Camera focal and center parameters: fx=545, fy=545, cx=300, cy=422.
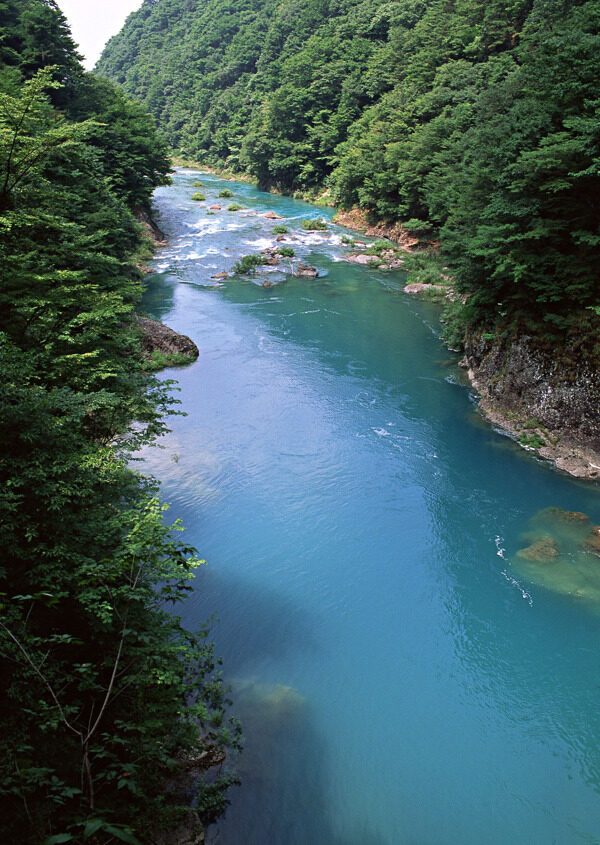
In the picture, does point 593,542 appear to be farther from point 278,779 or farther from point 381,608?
point 278,779

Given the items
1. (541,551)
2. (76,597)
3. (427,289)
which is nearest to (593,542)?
(541,551)

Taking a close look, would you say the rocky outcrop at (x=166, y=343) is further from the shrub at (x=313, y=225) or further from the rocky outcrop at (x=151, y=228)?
the shrub at (x=313, y=225)

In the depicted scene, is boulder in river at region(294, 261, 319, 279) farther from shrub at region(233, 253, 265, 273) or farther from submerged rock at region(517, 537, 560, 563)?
submerged rock at region(517, 537, 560, 563)

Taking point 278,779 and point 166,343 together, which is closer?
point 278,779

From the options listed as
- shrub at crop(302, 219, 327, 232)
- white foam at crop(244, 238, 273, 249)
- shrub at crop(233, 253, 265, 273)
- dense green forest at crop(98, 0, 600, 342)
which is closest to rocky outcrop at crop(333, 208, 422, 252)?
dense green forest at crop(98, 0, 600, 342)

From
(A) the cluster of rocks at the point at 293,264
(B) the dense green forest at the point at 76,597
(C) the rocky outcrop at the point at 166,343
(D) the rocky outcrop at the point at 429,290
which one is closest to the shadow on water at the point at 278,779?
(B) the dense green forest at the point at 76,597

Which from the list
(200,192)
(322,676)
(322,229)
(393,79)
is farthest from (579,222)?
(200,192)
